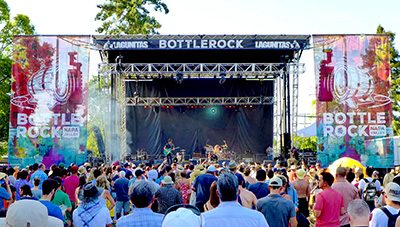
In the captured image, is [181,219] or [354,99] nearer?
[181,219]

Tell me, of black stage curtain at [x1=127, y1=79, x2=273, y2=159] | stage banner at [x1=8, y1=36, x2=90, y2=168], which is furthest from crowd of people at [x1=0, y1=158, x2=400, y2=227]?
black stage curtain at [x1=127, y1=79, x2=273, y2=159]

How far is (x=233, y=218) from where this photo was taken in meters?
Answer: 2.95

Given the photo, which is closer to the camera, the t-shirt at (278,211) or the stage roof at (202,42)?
the t-shirt at (278,211)

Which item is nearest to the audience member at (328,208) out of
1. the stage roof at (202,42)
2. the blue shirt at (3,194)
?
the blue shirt at (3,194)

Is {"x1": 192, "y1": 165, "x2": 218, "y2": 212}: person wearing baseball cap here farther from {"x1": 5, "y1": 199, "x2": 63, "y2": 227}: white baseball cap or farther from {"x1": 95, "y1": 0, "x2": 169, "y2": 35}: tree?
{"x1": 95, "y1": 0, "x2": 169, "y2": 35}: tree

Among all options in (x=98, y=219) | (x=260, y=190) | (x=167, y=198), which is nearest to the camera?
(x=98, y=219)

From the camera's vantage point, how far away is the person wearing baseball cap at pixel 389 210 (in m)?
3.88

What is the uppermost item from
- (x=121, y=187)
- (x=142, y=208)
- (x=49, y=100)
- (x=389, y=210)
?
(x=49, y=100)

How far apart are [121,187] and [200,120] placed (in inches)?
662

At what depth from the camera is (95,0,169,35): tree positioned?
33031 mm

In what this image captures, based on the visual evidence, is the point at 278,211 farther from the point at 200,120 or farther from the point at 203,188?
the point at 200,120

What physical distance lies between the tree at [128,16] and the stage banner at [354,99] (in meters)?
17.3

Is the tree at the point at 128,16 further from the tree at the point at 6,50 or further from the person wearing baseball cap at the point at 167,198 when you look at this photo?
the person wearing baseball cap at the point at 167,198

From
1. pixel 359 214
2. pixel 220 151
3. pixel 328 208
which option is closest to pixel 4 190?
pixel 328 208
